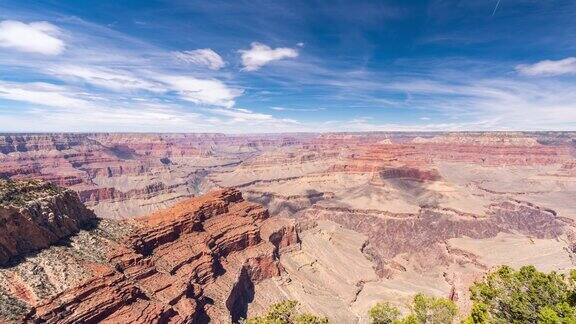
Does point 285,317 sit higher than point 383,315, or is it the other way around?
point 285,317

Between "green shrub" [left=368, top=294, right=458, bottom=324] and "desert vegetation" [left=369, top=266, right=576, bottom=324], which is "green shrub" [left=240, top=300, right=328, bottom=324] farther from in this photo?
Result: "desert vegetation" [left=369, top=266, right=576, bottom=324]

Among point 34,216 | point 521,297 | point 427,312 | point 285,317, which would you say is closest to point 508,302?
point 521,297

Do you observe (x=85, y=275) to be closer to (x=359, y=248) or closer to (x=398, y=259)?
(x=359, y=248)

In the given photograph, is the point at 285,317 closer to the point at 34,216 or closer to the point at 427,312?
the point at 427,312

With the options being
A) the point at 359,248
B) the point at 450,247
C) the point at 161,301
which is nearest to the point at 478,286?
the point at 161,301

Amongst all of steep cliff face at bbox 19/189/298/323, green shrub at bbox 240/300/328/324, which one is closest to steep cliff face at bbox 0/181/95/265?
steep cliff face at bbox 19/189/298/323

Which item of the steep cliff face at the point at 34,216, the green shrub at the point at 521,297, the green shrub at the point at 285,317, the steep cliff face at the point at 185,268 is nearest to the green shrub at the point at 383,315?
the green shrub at the point at 285,317
